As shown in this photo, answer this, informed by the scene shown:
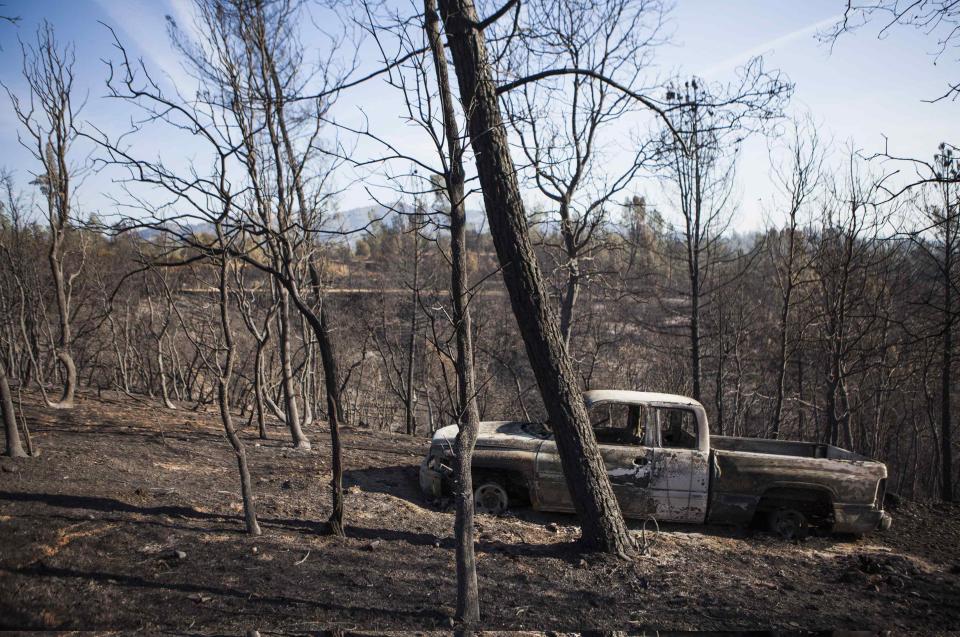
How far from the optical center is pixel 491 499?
24.0 feet

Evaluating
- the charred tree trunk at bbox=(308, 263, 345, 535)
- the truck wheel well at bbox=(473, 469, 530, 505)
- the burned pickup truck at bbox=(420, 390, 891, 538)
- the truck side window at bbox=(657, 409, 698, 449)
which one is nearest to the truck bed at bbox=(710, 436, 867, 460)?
the truck side window at bbox=(657, 409, 698, 449)

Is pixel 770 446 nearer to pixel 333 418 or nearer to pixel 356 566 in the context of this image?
pixel 356 566

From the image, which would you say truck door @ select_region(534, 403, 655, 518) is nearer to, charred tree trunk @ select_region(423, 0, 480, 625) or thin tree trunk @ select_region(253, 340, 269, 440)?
charred tree trunk @ select_region(423, 0, 480, 625)

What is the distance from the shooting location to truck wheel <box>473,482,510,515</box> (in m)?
7.23

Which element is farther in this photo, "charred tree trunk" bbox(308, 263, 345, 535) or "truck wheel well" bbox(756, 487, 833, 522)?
"truck wheel well" bbox(756, 487, 833, 522)

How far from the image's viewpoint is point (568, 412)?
17.9 ft

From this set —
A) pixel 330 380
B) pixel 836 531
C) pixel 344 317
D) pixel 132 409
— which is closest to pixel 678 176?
pixel 836 531

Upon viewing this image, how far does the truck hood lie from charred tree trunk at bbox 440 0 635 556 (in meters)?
1.86

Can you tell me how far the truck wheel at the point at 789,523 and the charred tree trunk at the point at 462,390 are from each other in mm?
4694

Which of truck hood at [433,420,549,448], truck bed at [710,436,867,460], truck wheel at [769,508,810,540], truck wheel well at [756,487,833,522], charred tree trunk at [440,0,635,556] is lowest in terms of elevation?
truck wheel at [769,508,810,540]

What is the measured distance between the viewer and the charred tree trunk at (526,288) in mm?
4953

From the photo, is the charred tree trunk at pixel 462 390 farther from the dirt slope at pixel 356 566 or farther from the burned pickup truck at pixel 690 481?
the burned pickup truck at pixel 690 481

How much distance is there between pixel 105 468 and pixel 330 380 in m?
3.52

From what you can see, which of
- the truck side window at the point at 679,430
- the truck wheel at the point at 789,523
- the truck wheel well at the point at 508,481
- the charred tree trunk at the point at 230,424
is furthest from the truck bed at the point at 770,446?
the charred tree trunk at the point at 230,424
